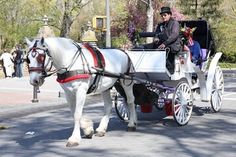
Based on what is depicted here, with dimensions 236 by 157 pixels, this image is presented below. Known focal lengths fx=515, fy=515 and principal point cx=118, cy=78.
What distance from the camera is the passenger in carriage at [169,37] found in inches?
404

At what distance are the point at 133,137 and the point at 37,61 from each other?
2344 millimetres

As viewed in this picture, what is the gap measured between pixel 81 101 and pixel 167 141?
1.66 m

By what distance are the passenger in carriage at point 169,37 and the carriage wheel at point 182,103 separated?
1.42 feet

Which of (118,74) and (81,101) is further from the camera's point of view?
(118,74)

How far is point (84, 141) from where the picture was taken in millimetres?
8789

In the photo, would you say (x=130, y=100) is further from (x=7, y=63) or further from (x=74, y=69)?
(x=7, y=63)

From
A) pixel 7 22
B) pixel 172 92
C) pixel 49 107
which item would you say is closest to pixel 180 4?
pixel 7 22

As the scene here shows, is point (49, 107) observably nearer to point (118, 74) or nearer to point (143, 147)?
point (118, 74)

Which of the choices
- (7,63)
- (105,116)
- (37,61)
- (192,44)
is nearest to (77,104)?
(37,61)


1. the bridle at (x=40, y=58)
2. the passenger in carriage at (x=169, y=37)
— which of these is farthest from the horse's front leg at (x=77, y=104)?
the passenger in carriage at (x=169, y=37)

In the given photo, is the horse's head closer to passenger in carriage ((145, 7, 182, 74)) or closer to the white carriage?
the white carriage

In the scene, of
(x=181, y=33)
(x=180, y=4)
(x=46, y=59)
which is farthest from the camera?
(x=180, y=4)

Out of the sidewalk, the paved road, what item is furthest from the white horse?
the sidewalk

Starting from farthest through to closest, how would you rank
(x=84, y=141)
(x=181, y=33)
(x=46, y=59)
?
(x=181, y=33)
(x=84, y=141)
(x=46, y=59)
